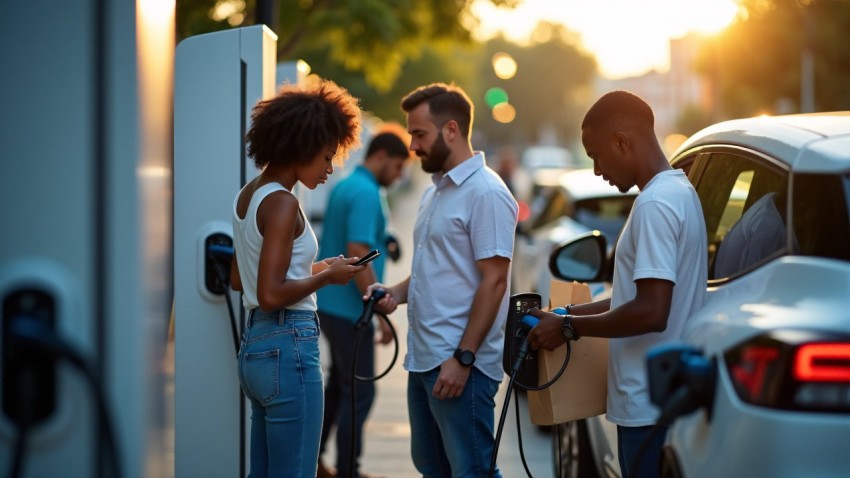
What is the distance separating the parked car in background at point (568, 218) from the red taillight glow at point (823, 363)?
5.41 metres

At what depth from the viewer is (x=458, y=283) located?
4461 millimetres

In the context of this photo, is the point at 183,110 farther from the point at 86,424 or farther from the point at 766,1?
the point at 766,1

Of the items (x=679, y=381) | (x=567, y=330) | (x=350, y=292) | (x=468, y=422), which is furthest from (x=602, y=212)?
(x=679, y=381)

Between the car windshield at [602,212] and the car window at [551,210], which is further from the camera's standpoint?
the car window at [551,210]

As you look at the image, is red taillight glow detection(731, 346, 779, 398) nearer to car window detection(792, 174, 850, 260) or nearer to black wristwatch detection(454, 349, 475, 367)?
car window detection(792, 174, 850, 260)

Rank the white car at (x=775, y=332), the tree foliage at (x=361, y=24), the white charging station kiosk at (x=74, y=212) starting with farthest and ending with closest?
the tree foliage at (x=361, y=24) → the white car at (x=775, y=332) → the white charging station kiosk at (x=74, y=212)

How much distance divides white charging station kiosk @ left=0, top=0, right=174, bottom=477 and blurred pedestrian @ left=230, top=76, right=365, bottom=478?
129cm

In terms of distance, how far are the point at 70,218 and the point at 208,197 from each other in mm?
2567

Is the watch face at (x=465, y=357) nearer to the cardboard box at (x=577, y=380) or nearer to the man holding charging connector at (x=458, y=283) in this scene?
the man holding charging connector at (x=458, y=283)

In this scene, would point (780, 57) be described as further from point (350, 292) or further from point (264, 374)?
point (264, 374)

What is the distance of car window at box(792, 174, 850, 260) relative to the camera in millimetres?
2990

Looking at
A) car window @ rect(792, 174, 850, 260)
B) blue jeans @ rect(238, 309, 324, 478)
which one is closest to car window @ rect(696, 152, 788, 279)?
car window @ rect(792, 174, 850, 260)

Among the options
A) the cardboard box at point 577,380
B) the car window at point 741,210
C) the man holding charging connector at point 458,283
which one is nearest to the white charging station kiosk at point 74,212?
the car window at point 741,210

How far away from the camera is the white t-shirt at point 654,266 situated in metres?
3.57
